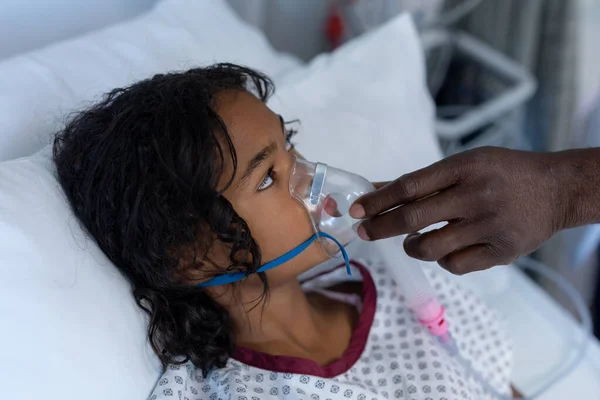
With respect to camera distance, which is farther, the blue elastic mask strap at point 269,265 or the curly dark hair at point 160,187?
the blue elastic mask strap at point 269,265

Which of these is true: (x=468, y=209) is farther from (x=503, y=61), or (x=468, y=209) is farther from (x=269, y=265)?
(x=503, y=61)

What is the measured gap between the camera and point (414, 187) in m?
0.97

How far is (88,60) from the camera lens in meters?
1.32

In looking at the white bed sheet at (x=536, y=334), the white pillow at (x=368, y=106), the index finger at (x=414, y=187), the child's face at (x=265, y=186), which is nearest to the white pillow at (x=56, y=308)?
the child's face at (x=265, y=186)

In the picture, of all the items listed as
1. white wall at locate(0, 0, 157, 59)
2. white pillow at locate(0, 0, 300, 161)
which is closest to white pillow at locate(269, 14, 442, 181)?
white pillow at locate(0, 0, 300, 161)

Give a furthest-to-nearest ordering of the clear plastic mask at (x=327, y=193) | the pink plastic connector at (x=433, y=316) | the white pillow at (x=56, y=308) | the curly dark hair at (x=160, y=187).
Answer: the pink plastic connector at (x=433, y=316)
the clear plastic mask at (x=327, y=193)
the curly dark hair at (x=160, y=187)
the white pillow at (x=56, y=308)

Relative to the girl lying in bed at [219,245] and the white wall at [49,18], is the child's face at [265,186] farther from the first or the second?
the white wall at [49,18]

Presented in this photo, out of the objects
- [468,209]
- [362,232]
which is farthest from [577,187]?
[362,232]

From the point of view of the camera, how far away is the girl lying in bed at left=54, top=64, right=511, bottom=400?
3.25ft

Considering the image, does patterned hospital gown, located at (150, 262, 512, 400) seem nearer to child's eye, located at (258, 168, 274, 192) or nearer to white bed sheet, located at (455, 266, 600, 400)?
white bed sheet, located at (455, 266, 600, 400)

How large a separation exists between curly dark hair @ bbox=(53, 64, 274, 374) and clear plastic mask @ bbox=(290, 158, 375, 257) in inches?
5.0

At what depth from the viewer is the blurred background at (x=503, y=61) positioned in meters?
1.92

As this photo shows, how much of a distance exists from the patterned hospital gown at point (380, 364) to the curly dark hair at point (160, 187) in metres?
0.09

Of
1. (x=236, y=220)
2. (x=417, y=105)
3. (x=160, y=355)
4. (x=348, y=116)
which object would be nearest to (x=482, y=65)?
(x=417, y=105)
